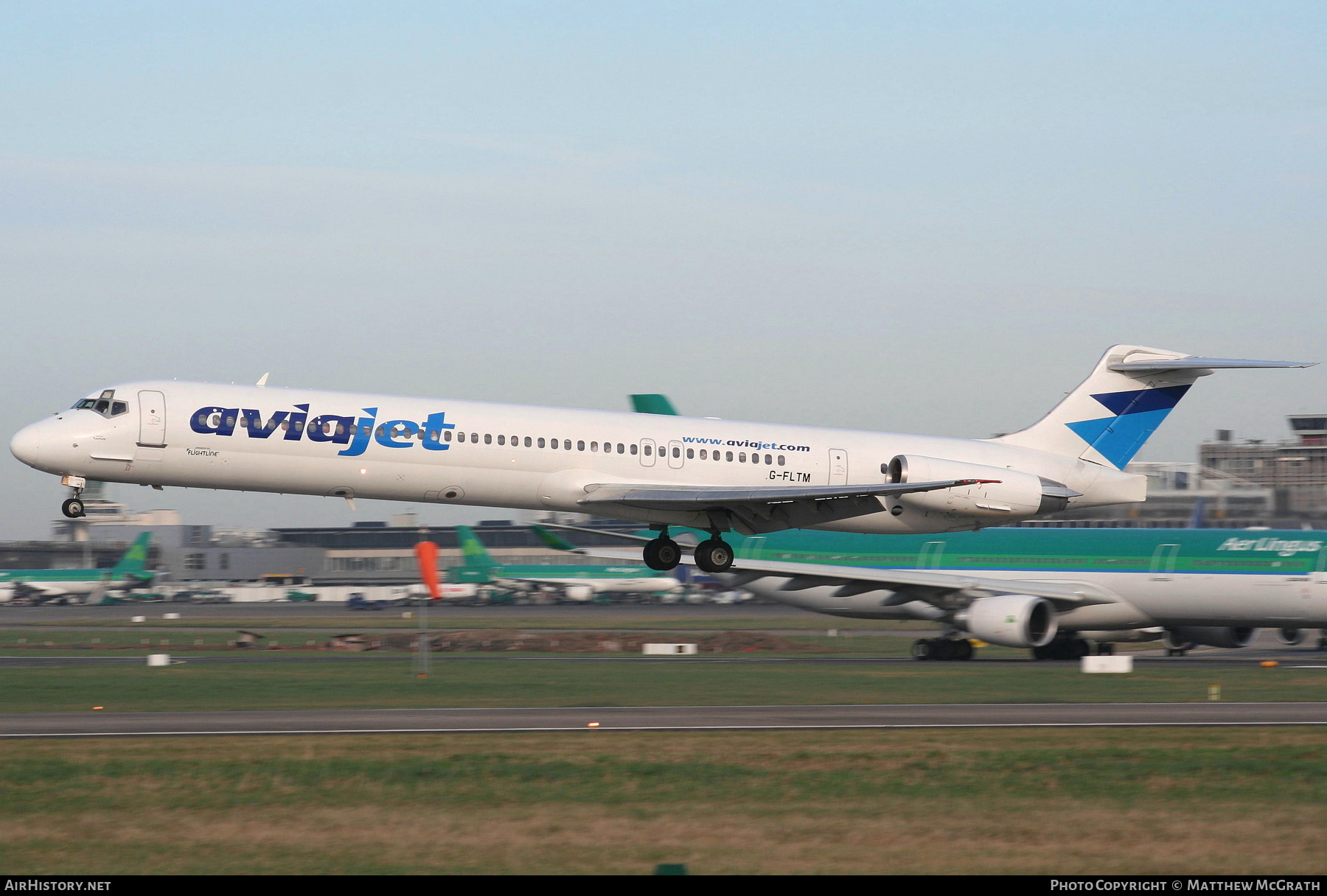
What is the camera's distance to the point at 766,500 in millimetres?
30984

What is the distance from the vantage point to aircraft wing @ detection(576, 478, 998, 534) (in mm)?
30625

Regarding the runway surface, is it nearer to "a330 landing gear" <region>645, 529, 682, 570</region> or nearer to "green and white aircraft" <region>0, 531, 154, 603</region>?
"a330 landing gear" <region>645, 529, 682, 570</region>

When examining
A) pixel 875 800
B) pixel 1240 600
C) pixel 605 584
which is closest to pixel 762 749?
pixel 875 800

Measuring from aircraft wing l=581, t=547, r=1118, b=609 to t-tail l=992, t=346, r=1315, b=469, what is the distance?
721 cm

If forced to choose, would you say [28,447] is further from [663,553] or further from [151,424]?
[663,553]

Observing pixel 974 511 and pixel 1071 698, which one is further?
pixel 974 511

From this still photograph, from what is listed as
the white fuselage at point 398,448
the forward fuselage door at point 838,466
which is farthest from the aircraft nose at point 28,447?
the forward fuselage door at point 838,466

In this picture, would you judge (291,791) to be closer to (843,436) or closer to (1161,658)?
(843,436)

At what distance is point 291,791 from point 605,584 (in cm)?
8445

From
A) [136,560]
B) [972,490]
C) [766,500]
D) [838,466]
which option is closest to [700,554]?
[766,500]

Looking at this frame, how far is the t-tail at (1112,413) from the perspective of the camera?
119ft

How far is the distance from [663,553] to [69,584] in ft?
261

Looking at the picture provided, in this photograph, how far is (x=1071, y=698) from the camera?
98.0 feet

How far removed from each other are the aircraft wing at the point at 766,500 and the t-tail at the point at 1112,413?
4056 millimetres
